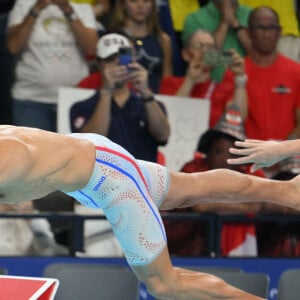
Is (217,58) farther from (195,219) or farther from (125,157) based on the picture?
(125,157)

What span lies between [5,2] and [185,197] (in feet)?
10.4

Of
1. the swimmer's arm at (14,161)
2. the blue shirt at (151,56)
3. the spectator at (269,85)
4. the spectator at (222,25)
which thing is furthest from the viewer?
the spectator at (222,25)

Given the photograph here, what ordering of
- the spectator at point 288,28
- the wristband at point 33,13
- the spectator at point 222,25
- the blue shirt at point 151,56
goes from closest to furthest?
the wristband at point 33,13
the blue shirt at point 151,56
the spectator at point 222,25
the spectator at point 288,28

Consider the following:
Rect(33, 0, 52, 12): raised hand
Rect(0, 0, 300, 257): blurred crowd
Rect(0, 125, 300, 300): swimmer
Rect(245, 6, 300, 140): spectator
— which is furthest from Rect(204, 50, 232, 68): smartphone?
Rect(0, 125, 300, 300): swimmer

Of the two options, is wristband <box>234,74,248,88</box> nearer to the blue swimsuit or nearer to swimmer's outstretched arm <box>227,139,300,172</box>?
swimmer's outstretched arm <box>227,139,300,172</box>

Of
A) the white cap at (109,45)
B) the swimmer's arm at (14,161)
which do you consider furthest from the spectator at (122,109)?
the swimmer's arm at (14,161)

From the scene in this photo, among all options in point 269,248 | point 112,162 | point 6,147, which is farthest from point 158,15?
point 6,147

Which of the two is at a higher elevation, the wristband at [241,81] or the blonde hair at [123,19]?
the blonde hair at [123,19]

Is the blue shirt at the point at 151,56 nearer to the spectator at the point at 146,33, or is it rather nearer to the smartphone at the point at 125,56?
the spectator at the point at 146,33

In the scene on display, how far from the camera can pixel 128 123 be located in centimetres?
741

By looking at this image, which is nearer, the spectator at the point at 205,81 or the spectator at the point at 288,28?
the spectator at the point at 205,81

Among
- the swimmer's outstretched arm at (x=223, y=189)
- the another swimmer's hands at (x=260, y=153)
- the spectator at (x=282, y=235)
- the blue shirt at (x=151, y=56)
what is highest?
the blue shirt at (x=151, y=56)

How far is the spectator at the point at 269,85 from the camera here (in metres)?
7.92

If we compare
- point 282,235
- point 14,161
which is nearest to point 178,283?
point 14,161
